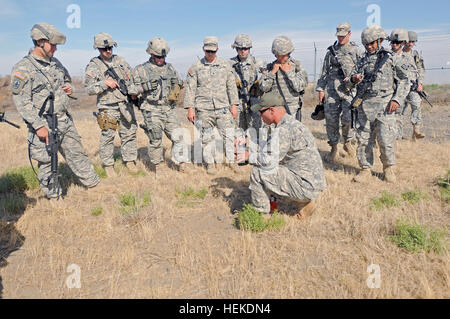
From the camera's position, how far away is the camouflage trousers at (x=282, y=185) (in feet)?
13.8

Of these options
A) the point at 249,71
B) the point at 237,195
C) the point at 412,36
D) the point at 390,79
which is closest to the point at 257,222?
the point at 237,195

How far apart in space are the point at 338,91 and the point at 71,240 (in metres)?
5.48

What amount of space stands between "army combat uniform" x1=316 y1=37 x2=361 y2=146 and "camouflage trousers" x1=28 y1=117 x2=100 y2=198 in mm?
4796

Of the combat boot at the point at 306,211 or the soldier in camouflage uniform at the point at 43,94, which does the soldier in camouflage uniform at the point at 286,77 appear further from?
the soldier in camouflage uniform at the point at 43,94

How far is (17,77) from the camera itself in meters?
4.49

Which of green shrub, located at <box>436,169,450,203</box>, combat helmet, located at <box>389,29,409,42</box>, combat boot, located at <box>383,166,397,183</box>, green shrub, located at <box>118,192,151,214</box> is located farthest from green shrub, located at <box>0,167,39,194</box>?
combat helmet, located at <box>389,29,409,42</box>

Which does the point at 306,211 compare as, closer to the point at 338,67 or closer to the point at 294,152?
the point at 294,152

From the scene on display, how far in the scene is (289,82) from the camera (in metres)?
6.03

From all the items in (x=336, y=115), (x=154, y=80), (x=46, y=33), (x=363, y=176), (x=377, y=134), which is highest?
(x=46, y=33)

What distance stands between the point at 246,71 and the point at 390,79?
2770mm

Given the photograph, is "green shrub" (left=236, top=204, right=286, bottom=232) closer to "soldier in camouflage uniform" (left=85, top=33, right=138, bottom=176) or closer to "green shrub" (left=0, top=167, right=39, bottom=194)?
"soldier in camouflage uniform" (left=85, top=33, right=138, bottom=176)
